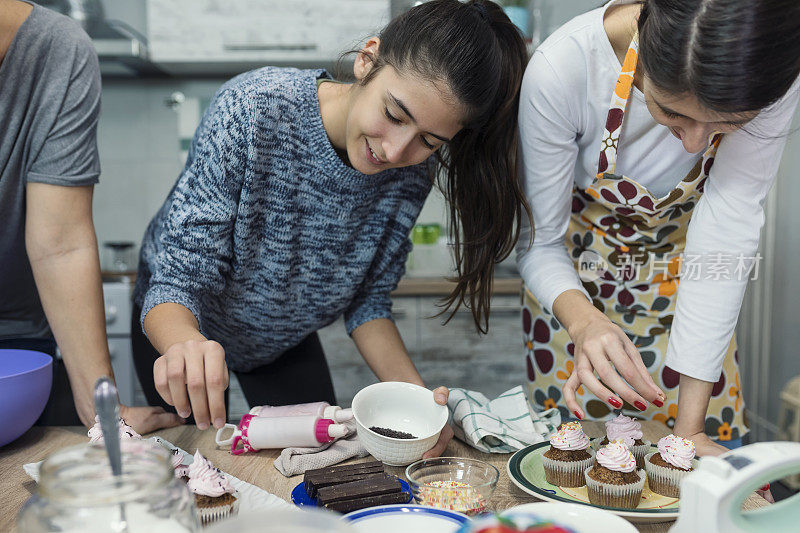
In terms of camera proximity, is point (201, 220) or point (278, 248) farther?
point (278, 248)

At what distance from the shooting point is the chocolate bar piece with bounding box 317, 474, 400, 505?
794mm

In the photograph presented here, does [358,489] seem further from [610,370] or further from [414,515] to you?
[610,370]

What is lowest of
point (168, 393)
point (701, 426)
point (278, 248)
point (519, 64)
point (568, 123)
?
point (701, 426)

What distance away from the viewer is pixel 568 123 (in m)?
1.20

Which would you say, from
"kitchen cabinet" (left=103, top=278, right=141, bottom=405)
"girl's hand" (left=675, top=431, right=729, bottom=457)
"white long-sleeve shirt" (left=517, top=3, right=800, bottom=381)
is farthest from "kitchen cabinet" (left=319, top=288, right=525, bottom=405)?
"girl's hand" (left=675, top=431, right=729, bottom=457)

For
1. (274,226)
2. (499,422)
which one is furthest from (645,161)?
(274,226)

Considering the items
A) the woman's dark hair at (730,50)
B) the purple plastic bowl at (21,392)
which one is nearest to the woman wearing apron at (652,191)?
the woman's dark hair at (730,50)

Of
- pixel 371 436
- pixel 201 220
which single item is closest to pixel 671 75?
pixel 371 436

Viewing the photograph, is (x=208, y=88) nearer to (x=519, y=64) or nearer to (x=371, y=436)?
(x=519, y=64)

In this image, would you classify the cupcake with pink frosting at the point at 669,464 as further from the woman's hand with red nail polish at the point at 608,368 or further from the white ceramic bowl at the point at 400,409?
the white ceramic bowl at the point at 400,409

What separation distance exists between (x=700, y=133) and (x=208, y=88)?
111 inches

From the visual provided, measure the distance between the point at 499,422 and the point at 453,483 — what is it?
0.24 meters

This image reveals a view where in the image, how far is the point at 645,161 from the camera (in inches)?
50.1

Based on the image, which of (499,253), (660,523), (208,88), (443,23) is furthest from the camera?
(208,88)
